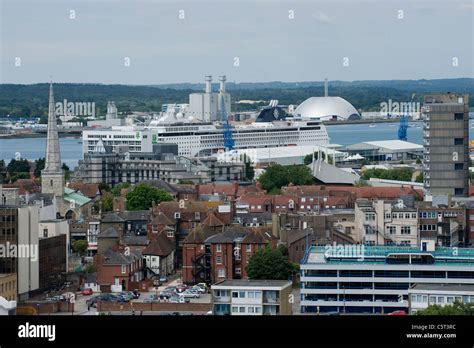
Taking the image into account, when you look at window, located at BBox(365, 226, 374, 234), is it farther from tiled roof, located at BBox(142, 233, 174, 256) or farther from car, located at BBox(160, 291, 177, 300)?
car, located at BBox(160, 291, 177, 300)

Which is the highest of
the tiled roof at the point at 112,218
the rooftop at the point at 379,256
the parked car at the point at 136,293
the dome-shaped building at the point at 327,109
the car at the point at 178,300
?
the dome-shaped building at the point at 327,109

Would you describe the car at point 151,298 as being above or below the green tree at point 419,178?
below

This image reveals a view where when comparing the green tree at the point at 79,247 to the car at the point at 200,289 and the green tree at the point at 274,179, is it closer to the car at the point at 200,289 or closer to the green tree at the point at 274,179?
the car at the point at 200,289

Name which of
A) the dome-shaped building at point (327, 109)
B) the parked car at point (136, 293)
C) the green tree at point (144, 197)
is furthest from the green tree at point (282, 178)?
the dome-shaped building at point (327, 109)

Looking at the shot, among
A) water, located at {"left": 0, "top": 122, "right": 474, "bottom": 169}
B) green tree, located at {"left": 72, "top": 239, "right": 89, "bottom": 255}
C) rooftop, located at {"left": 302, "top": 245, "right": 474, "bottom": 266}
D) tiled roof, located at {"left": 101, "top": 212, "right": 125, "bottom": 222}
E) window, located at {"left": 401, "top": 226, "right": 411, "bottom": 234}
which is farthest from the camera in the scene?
water, located at {"left": 0, "top": 122, "right": 474, "bottom": 169}

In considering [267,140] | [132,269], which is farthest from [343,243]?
[267,140]

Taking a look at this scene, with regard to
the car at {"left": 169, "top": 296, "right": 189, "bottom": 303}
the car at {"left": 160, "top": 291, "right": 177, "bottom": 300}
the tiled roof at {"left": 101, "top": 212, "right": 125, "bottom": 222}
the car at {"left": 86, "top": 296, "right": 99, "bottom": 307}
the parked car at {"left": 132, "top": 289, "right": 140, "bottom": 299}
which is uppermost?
the tiled roof at {"left": 101, "top": 212, "right": 125, "bottom": 222}

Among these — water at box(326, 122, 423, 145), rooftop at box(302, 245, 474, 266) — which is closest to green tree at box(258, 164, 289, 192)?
rooftop at box(302, 245, 474, 266)

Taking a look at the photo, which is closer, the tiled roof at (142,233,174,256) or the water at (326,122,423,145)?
the tiled roof at (142,233,174,256)
